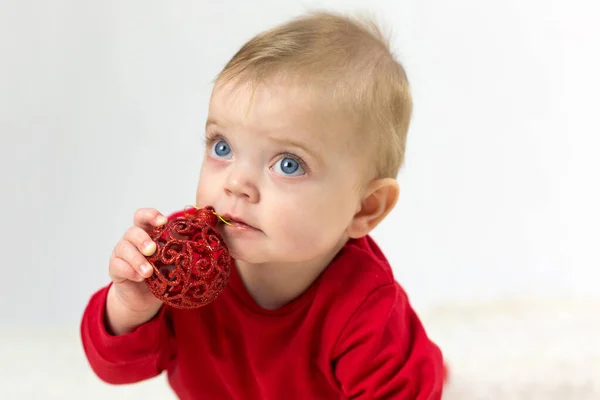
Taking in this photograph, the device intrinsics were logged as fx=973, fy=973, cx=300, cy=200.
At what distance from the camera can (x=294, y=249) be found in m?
1.13

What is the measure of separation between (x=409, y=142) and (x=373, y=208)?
3.05 feet

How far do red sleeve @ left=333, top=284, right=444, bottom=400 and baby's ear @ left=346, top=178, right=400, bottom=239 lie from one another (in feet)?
0.29

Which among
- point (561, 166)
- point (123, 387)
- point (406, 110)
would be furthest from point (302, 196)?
point (561, 166)

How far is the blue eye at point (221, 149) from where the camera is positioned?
1124mm

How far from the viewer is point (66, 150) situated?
200cm

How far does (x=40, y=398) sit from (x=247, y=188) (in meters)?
0.82

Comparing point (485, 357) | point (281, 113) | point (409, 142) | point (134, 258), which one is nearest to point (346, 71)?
point (281, 113)

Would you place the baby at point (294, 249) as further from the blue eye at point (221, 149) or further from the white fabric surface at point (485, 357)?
the white fabric surface at point (485, 357)

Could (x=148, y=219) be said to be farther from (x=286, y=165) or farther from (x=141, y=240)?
(x=286, y=165)

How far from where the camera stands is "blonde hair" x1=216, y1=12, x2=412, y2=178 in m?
1.10

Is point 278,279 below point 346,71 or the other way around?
below

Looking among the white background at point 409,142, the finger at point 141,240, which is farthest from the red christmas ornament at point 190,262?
the white background at point 409,142

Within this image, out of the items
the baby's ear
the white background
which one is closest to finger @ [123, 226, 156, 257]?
the baby's ear

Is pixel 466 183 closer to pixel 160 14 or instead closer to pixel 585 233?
pixel 585 233
